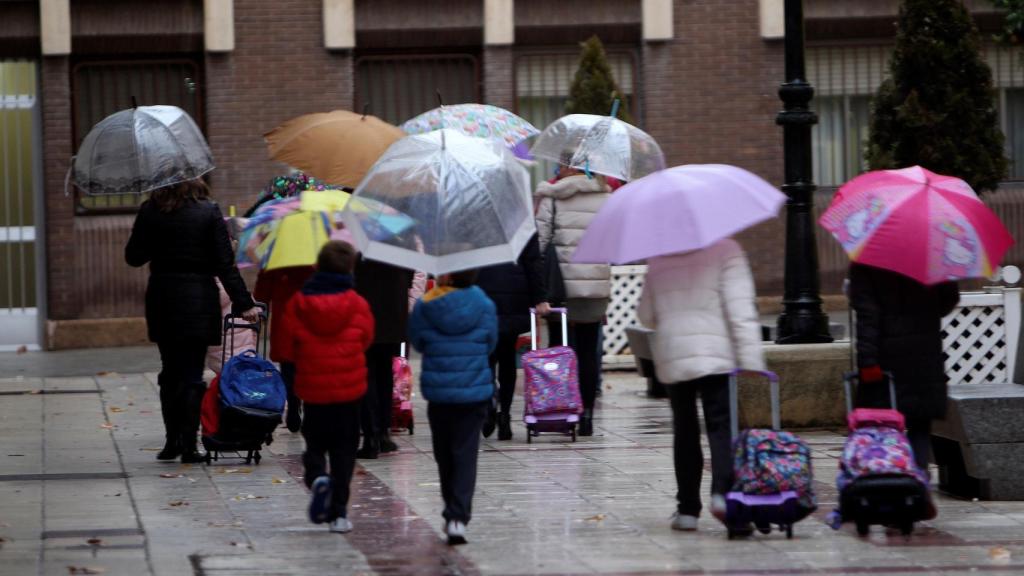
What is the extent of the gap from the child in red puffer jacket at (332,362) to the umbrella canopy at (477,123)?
328 cm

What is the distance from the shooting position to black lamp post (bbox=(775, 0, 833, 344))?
12344 mm

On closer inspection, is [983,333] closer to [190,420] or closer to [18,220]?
[190,420]

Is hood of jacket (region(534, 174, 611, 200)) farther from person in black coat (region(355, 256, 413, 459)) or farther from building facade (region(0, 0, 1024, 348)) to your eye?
building facade (region(0, 0, 1024, 348))

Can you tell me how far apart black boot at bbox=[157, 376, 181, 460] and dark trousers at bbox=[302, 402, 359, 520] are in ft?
8.53

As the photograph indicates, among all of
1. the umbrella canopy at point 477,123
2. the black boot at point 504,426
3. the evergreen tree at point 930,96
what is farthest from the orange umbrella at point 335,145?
the evergreen tree at point 930,96

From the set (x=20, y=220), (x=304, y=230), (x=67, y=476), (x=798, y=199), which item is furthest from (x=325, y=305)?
(x=20, y=220)

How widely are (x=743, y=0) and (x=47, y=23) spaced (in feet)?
25.1

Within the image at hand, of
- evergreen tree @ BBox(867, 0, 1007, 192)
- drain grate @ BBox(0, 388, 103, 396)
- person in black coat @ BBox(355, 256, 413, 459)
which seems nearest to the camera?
person in black coat @ BBox(355, 256, 413, 459)

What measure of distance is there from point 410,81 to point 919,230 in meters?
12.9

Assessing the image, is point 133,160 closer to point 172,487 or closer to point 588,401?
point 172,487

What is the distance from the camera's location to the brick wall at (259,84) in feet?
66.7

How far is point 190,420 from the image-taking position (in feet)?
35.9

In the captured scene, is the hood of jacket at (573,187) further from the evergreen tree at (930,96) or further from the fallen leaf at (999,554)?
the fallen leaf at (999,554)

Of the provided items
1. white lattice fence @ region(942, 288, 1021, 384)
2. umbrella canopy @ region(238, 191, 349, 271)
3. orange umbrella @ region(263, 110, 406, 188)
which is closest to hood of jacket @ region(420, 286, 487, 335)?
umbrella canopy @ region(238, 191, 349, 271)
